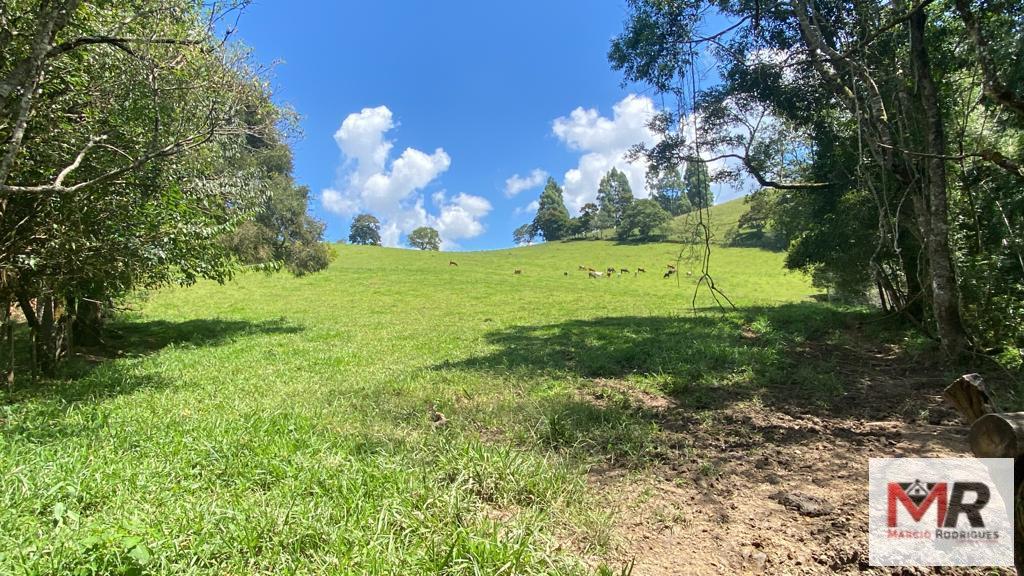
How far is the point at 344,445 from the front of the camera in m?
4.53

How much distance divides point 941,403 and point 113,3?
11661 millimetres

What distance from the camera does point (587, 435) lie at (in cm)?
505

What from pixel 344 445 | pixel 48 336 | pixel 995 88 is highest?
pixel 995 88

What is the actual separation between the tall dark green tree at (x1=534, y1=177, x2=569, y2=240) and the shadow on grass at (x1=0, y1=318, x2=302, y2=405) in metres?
83.5

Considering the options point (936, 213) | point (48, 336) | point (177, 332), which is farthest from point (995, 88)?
point (177, 332)

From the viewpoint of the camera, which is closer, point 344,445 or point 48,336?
point 344,445

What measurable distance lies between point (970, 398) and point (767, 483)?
2043 mm

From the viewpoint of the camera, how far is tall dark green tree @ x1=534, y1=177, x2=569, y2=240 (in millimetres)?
97256

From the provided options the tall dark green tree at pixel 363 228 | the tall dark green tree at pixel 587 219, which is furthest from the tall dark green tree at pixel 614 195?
the tall dark green tree at pixel 363 228

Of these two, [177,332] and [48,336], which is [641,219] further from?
[48,336]

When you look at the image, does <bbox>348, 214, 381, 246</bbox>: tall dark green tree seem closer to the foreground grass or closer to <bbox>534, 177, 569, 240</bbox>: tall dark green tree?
<bbox>534, 177, 569, 240</bbox>: tall dark green tree

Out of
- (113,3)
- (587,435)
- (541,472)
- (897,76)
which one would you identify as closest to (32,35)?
(113,3)

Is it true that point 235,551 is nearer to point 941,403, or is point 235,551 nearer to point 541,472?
point 541,472

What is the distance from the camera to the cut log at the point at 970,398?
2.22 meters
